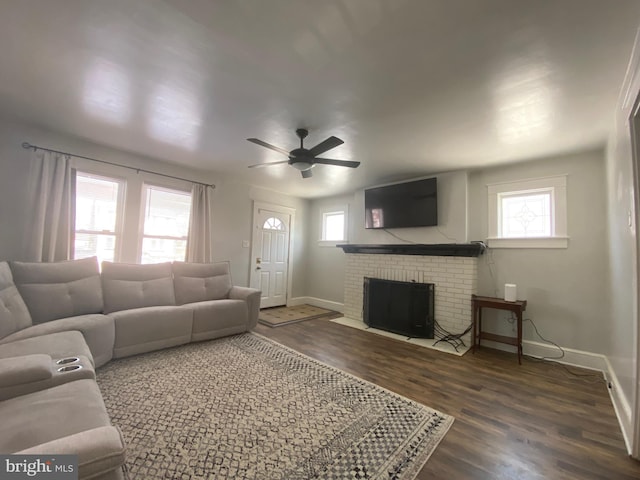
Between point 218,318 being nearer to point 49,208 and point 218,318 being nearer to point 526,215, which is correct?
point 49,208

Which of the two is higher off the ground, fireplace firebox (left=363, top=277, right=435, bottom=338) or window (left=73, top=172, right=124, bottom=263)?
window (left=73, top=172, right=124, bottom=263)

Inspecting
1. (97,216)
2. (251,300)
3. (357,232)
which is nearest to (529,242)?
(357,232)

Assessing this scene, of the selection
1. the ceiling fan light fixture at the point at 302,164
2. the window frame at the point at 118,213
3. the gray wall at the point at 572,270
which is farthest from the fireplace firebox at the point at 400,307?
the window frame at the point at 118,213

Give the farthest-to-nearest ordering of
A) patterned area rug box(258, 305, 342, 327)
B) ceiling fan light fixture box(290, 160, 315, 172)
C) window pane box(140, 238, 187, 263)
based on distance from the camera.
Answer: patterned area rug box(258, 305, 342, 327), window pane box(140, 238, 187, 263), ceiling fan light fixture box(290, 160, 315, 172)

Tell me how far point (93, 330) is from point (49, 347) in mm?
619

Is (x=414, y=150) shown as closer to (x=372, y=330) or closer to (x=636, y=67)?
(x=636, y=67)

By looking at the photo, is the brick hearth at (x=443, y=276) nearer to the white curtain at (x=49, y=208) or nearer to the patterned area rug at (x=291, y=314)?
the patterned area rug at (x=291, y=314)

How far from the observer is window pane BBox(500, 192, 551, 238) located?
3.31 metres

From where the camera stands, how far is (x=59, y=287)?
269 centimetres

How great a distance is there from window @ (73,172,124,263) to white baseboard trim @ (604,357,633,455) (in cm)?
531

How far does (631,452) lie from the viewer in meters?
1.62

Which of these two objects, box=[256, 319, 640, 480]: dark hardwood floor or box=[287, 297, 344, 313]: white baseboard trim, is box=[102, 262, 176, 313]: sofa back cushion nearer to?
box=[256, 319, 640, 480]: dark hardwood floor

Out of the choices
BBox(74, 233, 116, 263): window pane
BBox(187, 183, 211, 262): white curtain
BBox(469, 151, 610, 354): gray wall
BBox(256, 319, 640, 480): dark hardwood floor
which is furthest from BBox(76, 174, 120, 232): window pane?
BBox(469, 151, 610, 354): gray wall

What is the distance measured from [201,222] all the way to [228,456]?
3.48 metres
